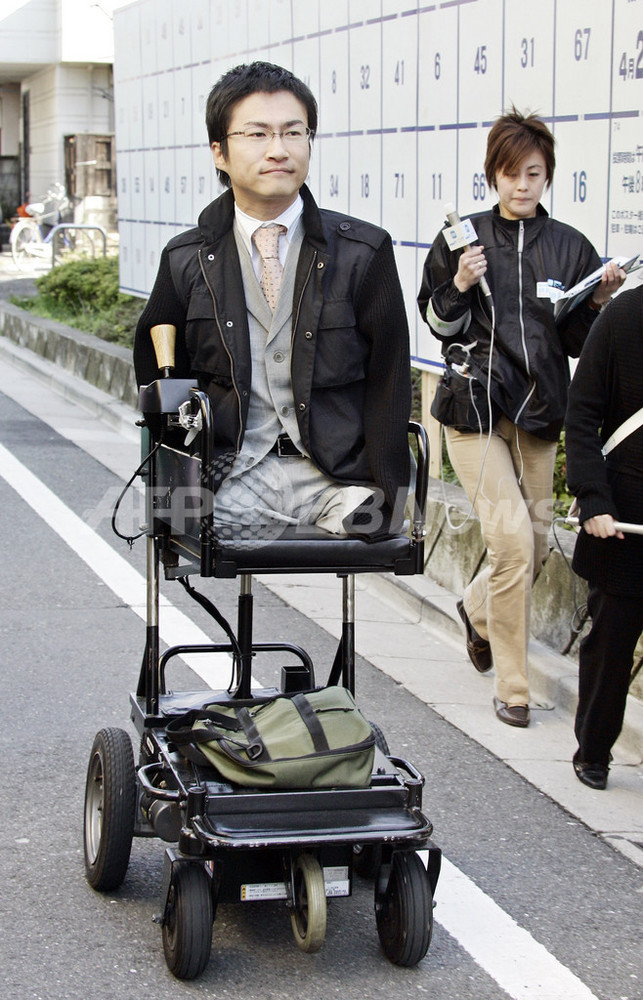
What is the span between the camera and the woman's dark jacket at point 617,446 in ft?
15.4

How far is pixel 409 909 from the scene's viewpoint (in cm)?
354

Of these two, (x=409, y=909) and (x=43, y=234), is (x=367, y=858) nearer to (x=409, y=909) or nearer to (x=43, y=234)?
(x=409, y=909)

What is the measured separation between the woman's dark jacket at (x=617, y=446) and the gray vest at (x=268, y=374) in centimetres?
124

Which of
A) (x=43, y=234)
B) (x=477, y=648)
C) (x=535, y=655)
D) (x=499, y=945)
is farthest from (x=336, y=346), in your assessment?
(x=43, y=234)

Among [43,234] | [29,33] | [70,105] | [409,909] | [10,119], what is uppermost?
[29,33]

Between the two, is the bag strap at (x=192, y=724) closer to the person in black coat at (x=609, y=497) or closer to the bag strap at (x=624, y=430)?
the person in black coat at (x=609, y=497)

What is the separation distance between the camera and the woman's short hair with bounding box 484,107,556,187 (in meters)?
5.43

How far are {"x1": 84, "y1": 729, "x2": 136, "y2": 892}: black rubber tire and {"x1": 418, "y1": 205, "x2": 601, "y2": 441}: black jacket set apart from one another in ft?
7.32

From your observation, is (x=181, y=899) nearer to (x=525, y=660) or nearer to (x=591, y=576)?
(x=591, y=576)

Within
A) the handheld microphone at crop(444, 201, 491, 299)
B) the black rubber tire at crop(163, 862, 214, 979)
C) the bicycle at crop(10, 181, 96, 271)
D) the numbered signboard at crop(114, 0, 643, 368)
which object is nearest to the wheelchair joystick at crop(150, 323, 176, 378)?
the black rubber tire at crop(163, 862, 214, 979)

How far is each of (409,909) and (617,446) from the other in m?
1.86

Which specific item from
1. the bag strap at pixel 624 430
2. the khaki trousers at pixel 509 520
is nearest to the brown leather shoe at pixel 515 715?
the khaki trousers at pixel 509 520

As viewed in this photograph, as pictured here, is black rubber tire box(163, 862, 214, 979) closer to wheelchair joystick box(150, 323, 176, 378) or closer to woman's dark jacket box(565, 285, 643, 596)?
wheelchair joystick box(150, 323, 176, 378)

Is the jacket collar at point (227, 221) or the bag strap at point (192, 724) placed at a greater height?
the jacket collar at point (227, 221)
